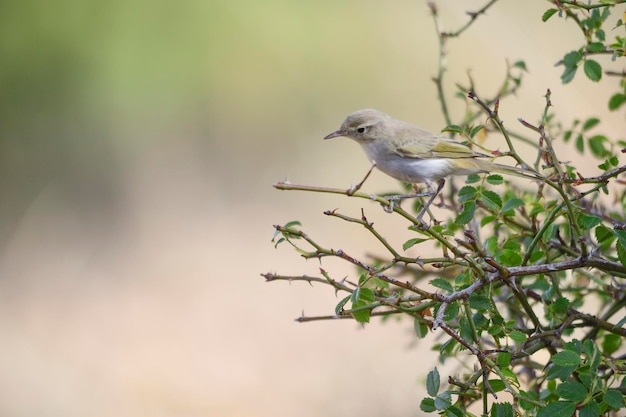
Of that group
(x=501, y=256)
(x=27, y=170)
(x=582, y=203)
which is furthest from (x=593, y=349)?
(x=27, y=170)

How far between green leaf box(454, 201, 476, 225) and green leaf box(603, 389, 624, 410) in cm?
36

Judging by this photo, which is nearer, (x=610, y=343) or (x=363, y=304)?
(x=363, y=304)

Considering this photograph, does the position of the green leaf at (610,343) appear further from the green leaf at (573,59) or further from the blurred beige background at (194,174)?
the blurred beige background at (194,174)

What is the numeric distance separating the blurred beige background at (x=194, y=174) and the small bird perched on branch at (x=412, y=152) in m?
1.59

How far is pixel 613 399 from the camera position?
1.04 m

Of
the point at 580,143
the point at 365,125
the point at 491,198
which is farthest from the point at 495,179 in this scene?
the point at 365,125

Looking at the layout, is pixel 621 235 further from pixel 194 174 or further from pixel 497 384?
pixel 194 174

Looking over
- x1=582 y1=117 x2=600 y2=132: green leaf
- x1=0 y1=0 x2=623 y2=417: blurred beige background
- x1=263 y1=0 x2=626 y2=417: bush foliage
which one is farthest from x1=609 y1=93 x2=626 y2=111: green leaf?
x1=0 y1=0 x2=623 y2=417: blurred beige background

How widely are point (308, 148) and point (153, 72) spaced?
105 cm

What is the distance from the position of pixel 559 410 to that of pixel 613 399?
7cm

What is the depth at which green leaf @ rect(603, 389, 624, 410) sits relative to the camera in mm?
1031

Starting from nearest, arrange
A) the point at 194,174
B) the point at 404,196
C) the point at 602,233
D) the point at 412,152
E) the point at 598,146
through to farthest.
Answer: the point at 602,233 → the point at 404,196 → the point at 598,146 → the point at 412,152 → the point at 194,174

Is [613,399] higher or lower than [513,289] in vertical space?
lower

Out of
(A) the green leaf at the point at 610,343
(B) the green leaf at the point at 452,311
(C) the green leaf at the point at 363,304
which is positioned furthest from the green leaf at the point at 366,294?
(A) the green leaf at the point at 610,343
